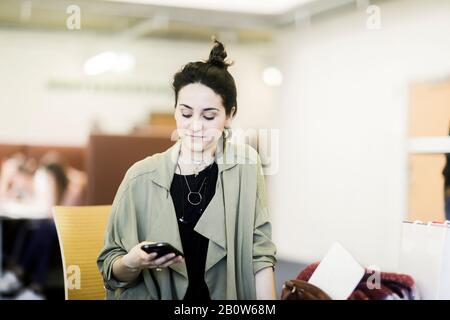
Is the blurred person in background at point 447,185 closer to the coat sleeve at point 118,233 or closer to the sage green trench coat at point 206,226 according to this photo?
the sage green trench coat at point 206,226

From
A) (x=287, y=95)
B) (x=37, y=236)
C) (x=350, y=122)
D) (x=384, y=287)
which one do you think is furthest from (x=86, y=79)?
(x=37, y=236)

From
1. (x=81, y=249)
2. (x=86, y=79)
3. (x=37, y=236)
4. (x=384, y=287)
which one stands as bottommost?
(x=37, y=236)

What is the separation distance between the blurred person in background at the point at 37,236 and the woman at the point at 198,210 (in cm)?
40

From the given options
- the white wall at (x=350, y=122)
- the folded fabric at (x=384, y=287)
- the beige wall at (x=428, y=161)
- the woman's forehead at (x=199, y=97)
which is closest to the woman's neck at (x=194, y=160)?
the woman's forehead at (x=199, y=97)

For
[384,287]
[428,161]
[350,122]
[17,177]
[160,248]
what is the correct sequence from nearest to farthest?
[160,248] < [384,287] < [350,122] < [428,161] < [17,177]

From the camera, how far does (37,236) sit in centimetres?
332

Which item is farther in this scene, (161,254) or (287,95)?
(287,95)

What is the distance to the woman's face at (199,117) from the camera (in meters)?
1.39

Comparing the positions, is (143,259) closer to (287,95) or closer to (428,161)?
(287,95)

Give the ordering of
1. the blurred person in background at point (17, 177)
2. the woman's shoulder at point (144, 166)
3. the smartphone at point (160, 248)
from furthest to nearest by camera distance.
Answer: the blurred person in background at point (17, 177) < the woman's shoulder at point (144, 166) < the smartphone at point (160, 248)

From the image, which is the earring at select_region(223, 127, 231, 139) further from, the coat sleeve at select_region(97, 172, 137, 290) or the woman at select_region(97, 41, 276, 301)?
the coat sleeve at select_region(97, 172, 137, 290)

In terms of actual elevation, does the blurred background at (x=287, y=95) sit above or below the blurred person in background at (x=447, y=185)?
above

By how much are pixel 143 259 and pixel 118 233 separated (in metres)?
0.11
